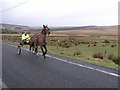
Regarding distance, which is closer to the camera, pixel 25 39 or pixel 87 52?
pixel 25 39

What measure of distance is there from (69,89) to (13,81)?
256cm

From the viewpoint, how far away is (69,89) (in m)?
8.73

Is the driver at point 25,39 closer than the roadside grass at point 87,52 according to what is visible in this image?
No

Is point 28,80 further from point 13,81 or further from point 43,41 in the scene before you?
point 43,41

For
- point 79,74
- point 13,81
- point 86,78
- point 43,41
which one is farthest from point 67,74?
A: point 43,41

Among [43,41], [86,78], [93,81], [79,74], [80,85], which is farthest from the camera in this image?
[43,41]

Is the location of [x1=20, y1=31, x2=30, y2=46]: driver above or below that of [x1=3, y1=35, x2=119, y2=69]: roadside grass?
above

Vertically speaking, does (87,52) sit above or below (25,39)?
below

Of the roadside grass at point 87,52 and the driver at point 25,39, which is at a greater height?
the driver at point 25,39

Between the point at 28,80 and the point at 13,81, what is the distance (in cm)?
51

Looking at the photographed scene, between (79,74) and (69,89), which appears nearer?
(69,89)

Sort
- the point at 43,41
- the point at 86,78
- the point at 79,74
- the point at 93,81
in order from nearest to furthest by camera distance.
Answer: the point at 93,81 → the point at 86,78 → the point at 79,74 → the point at 43,41

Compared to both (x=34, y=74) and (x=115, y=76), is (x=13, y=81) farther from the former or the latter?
(x=115, y=76)

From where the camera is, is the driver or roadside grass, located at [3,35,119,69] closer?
roadside grass, located at [3,35,119,69]
